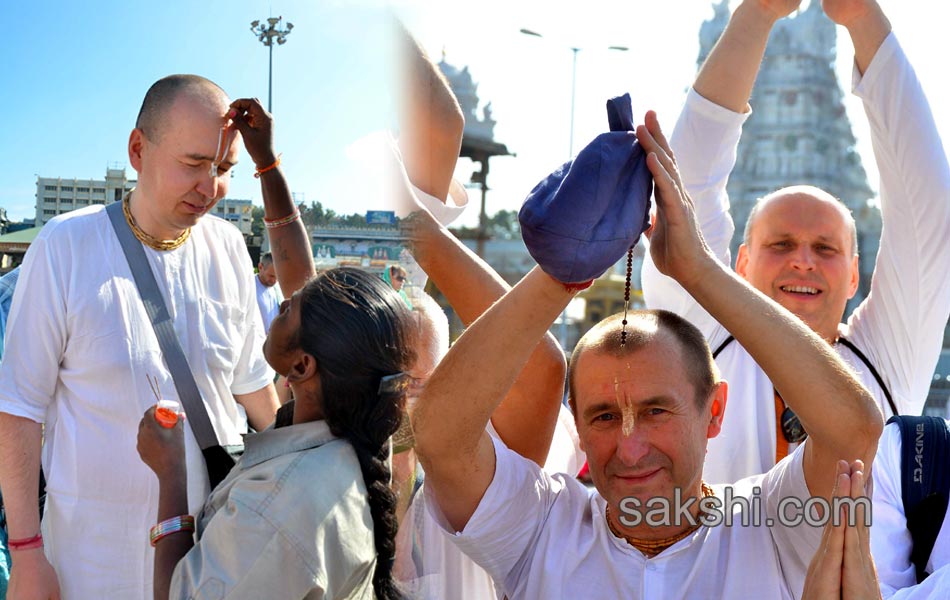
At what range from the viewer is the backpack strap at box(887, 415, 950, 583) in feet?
6.07

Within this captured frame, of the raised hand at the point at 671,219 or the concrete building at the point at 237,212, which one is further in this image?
the concrete building at the point at 237,212

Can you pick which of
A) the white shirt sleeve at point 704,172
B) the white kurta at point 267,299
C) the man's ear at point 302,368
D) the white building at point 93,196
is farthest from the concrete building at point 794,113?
the man's ear at point 302,368

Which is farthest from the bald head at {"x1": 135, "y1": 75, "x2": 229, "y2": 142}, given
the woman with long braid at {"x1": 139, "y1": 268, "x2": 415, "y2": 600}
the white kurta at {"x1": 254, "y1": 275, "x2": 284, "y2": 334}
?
the white kurta at {"x1": 254, "y1": 275, "x2": 284, "y2": 334}

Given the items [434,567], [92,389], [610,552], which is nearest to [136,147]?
[92,389]

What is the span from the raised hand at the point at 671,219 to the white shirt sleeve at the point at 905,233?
96 cm

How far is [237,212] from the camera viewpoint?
9.02ft

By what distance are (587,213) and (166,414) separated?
103 cm

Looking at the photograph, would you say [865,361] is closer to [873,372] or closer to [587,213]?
[873,372]

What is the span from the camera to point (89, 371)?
2.13 m

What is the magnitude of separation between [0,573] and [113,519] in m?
0.54

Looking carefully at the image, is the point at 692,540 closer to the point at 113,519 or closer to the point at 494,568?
the point at 494,568

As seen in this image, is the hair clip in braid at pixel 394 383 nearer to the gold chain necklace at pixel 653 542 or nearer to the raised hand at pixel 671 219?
the gold chain necklace at pixel 653 542

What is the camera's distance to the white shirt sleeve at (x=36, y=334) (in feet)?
6.79

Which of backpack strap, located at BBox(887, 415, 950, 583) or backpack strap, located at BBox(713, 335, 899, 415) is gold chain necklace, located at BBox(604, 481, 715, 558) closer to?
backpack strap, located at BBox(887, 415, 950, 583)
